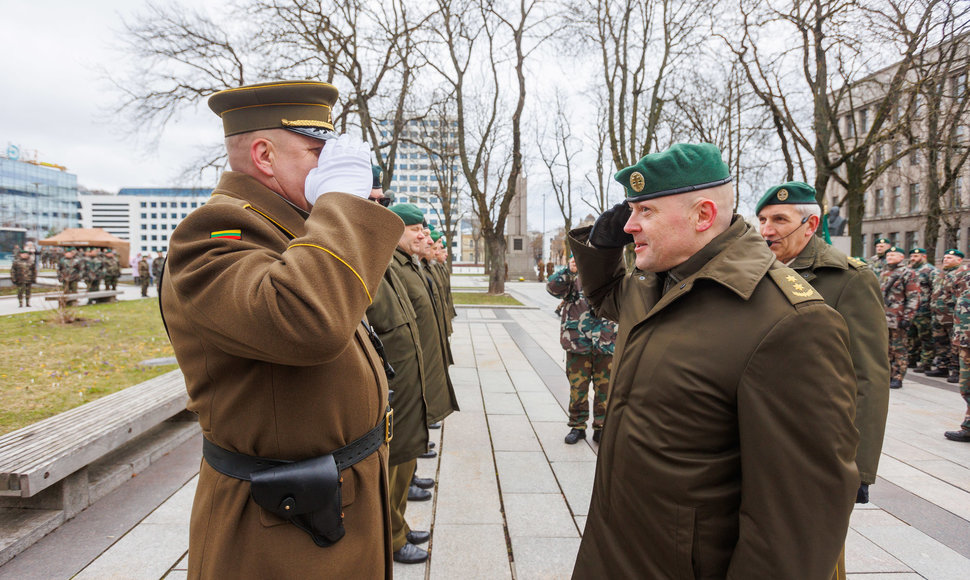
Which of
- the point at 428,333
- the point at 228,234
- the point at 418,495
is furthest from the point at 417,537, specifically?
the point at 228,234

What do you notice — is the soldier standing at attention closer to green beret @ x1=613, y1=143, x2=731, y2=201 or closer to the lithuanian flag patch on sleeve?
green beret @ x1=613, y1=143, x2=731, y2=201

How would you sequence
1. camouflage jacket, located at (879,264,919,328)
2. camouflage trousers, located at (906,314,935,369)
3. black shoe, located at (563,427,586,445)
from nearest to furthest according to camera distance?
black shoe, located at (563,427,586,445), camouflage jacket, located at (879,264,919,328), camouflage trousers, located at (906,314,935,369)

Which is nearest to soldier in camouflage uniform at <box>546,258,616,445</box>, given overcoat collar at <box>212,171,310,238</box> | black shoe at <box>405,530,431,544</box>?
black shoe at <box>405,530,431,544</box>

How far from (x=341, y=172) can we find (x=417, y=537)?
104 inches

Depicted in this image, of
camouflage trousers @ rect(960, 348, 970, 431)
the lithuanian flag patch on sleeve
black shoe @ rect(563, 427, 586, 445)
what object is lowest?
black shoe @ rect(563, 427, 586, 445)

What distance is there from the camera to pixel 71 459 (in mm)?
3176

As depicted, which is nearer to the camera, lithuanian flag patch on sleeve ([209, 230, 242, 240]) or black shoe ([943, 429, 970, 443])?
lithuanian flag patch on sleeve ([209, 230, 242, 240])

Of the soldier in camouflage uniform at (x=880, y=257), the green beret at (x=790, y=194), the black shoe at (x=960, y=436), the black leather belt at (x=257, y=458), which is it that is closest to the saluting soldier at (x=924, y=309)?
the soldier in camouflage uniform at (x=880, y=257)

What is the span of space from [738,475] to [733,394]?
10.1 inches

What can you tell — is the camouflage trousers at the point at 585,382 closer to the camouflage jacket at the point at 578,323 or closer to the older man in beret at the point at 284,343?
the camouflage jacket at the point at 578,323

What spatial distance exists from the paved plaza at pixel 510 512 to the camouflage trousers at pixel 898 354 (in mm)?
1828

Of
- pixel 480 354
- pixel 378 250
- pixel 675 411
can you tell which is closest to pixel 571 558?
pixel 675 411

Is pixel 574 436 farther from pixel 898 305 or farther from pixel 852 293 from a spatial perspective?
pixel 898 305

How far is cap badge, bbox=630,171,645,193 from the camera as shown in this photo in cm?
181
